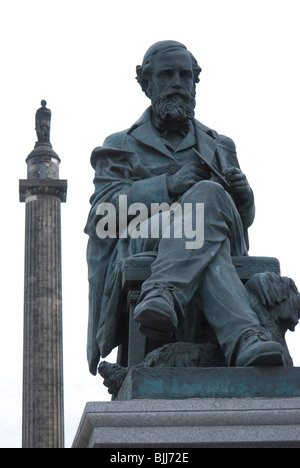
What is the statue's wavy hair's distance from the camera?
5988 millimetres

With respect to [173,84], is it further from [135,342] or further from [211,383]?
[211,383]

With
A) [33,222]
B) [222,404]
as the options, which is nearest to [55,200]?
[33,222]

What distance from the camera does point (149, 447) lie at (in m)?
3.99

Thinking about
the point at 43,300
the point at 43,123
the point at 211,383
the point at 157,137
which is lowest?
the point at 211,383

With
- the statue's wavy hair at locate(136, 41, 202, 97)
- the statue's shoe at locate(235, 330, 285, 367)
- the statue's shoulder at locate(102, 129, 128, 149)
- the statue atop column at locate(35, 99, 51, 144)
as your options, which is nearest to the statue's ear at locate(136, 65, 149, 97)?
the statue's wavy hair at locate(136, 41, 202, 97)

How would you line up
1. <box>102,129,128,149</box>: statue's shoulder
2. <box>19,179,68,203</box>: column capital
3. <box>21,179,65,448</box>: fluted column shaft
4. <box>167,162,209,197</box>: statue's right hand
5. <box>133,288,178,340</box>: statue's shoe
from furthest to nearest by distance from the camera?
<box>19,179,68,203</box>: column capital → <box>21,179,65,448</box>: fluted column shaft → <box>102,129,128,149</box>: statue's shoulder → <box>167,162,209,197</box>: statue's right hand → <box>133,288,178,340</box>: statue's shoe

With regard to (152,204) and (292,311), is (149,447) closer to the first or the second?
(292,311)

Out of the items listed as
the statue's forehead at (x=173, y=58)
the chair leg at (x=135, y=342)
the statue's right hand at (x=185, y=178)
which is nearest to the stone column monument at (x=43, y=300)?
the statue's forehead at (x=173, y=58)

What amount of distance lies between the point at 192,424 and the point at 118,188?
1.90 m

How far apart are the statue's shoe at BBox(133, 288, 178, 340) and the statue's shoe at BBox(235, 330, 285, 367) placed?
→ 1.01ft

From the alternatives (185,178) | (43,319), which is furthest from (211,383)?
(43,319)

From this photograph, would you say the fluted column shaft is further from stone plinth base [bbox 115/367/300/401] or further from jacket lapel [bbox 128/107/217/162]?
stone plinth base [bbox 115/367/300/401]

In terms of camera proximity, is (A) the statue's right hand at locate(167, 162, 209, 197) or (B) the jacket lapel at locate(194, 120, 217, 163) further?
(B) the jacket lapel at locate(194, 120, 217, 163)

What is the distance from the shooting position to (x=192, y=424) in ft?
13.3
